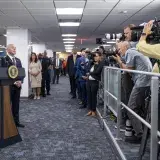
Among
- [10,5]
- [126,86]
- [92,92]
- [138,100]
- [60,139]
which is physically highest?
[10,5]

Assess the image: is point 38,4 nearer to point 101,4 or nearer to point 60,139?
point 101,4

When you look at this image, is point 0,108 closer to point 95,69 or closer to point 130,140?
point 130,140

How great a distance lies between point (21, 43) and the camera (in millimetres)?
9945

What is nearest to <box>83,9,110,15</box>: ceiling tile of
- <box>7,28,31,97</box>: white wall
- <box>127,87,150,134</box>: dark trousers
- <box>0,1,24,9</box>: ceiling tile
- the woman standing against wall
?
<box>0,1,24,9</box>: ceiling tile

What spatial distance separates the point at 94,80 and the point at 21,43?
4428mm

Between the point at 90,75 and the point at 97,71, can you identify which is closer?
the point at 97,71

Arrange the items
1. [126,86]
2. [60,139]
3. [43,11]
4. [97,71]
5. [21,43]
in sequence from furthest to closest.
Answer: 1. [21,43]
2. [43,11]
3. [97,71]
4. [60,139]
5. [126,86]

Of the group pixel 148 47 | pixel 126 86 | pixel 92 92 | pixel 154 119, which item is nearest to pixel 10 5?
pixel 92 92

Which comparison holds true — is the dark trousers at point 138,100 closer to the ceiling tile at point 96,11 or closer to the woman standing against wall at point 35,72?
the ceiling tile at point 96,11

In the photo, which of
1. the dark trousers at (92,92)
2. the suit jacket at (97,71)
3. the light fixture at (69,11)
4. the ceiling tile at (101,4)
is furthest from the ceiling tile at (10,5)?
the dark trousers at (92,92)

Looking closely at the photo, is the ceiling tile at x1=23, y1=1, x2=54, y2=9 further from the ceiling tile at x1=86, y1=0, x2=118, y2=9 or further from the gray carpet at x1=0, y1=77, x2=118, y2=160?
the gray carpet at x1=0, y1=77, x2=118, y2=160

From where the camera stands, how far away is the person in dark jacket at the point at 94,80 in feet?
20.4

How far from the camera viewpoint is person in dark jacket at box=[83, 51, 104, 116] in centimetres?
621

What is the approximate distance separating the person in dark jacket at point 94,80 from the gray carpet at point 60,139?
312 millimetres
